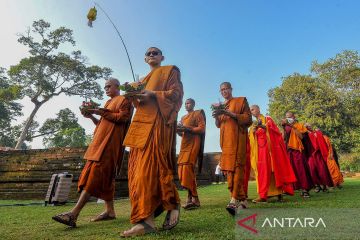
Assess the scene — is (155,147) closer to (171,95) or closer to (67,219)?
(171,95)

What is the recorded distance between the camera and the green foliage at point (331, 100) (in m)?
32.5

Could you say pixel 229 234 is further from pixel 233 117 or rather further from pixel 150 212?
pixel 233 117

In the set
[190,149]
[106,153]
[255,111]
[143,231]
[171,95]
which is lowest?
[143,231]

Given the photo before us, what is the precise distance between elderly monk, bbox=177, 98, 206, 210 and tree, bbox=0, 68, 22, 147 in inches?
909

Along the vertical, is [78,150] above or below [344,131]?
below

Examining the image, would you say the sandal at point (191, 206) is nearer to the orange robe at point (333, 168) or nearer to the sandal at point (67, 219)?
the sandal at point (67, 219)

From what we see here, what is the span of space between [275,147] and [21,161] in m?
8.32

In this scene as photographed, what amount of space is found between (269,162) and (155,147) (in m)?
3.89

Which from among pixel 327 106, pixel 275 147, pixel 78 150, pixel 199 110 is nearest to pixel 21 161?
pixel 78 150

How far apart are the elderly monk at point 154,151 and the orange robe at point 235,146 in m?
1.52

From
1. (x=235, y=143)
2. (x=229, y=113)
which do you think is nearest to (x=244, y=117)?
(x=229, y=113)

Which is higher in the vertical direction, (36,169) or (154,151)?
(36,169)

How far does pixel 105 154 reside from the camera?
4301 mm

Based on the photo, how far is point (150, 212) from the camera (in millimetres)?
3178
